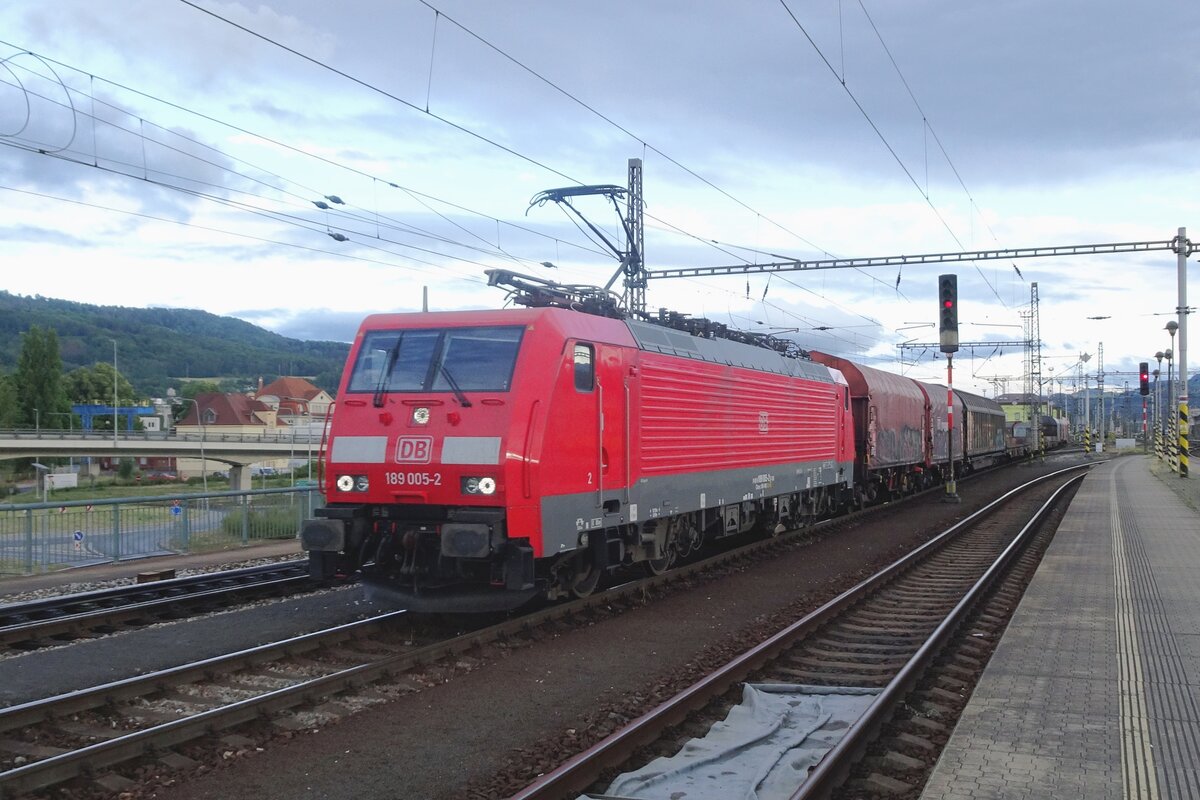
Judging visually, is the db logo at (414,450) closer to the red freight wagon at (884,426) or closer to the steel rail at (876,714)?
the steel rail at (876,714)

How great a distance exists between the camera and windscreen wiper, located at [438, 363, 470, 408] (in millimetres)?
9695

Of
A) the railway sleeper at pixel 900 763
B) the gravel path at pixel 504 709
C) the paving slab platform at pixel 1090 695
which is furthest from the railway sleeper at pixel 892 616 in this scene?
the railway sleeper at pixel 900 763

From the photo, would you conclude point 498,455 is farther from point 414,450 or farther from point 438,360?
point 438,360

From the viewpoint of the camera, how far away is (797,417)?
1798 centimetres

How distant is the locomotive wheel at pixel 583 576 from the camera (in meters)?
11.0

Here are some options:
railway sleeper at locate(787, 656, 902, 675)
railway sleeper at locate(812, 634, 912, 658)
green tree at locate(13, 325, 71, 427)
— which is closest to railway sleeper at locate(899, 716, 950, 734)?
railway sleeper at locate(787, 656, 902, 675)

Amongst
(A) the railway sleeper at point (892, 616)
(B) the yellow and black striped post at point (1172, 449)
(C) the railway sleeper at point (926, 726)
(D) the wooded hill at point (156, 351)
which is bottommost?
(A) the railway sleeper at point (892, 616)

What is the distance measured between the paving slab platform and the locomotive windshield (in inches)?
208

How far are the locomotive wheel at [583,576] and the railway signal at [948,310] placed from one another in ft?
51.8

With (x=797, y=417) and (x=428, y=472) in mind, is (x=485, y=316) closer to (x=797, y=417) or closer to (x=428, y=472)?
(x=428, y=472)

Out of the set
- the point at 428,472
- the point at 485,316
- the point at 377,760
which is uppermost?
the point at 485,316

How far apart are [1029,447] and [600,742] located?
61.8m

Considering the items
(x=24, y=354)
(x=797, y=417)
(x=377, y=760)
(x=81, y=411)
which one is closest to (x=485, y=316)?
(x=377, y=760)

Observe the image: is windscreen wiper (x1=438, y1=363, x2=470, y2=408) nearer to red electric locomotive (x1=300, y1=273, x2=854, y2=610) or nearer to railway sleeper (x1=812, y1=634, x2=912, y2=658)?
red electric locomotive (x1=300, y1=273, x2=854, y2=610)
